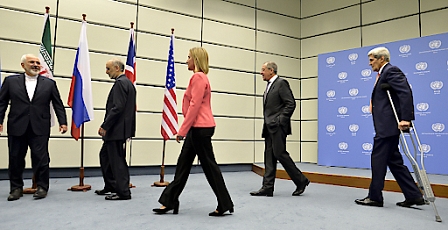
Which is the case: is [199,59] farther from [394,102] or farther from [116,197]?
[394,102]

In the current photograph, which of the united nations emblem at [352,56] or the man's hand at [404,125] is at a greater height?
the united nations emblem at [352,56]

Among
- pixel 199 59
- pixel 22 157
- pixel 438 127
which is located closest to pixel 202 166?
pixel 199 59

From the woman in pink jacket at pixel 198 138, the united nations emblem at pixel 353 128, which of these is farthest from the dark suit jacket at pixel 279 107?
the united nations emblem at pixel 353 128

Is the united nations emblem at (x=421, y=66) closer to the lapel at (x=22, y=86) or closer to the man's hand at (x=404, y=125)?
the man's hand at (x=404, y=125)

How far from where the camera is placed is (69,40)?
546 cm

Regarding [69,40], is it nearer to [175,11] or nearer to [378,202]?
[175,11]

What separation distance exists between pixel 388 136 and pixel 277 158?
1179 millimetres

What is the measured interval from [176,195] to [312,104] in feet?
16.7

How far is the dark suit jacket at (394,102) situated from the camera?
320 centimetres

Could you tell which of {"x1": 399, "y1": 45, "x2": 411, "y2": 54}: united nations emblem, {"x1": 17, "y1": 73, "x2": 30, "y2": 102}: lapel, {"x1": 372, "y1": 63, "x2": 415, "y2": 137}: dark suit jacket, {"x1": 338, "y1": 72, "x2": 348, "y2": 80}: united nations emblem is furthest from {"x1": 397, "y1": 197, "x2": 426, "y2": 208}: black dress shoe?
{"x1": 17, "y1": 73, "x2": 30, "y2": 102}: lapel

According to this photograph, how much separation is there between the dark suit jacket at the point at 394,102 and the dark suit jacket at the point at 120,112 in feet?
7.73

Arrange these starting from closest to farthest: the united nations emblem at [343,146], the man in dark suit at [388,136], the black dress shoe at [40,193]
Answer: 1. the man in dark suit at [388,136]
2. the black dress shoe at [40,193]
3. the united nations emblem at [343,146]

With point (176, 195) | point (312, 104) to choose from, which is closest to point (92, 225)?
point (176, 195)

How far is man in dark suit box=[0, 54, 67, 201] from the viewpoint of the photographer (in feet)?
11.9
